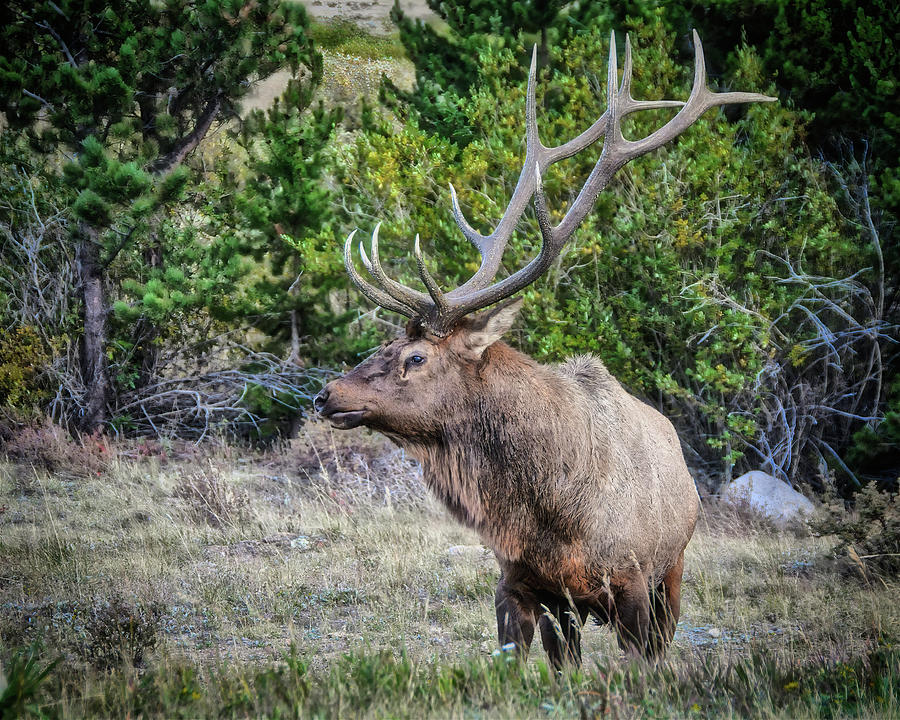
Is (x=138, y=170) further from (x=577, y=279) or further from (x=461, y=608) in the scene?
(x=461, y=608)

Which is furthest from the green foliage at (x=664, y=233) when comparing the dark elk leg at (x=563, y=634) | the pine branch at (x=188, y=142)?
the dark elk leg at (x=563, y=634)

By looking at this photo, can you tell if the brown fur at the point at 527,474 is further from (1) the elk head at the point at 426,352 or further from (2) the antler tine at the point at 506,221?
(2) the antler tine at the point at 506,221

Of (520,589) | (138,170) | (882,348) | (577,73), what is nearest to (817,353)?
(882,348)

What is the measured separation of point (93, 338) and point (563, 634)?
9.00m

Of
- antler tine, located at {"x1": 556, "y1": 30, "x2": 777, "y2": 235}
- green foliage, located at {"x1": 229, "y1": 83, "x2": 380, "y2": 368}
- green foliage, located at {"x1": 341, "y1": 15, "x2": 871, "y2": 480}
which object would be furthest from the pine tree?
antler tine, located at {"x1": 556, "y1": 30, "x2": 777, "y2": 235}

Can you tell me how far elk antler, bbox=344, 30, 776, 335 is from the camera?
413 cm

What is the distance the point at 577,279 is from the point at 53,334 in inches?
271

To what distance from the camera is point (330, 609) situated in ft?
18.3

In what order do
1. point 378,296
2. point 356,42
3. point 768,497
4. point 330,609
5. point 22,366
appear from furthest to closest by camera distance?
point 356,42 < point 22,366 < point 768,497 < point 330,609 < point 378,296

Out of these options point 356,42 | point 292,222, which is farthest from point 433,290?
point 356,42

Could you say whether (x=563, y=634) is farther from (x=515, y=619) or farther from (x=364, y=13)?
(x=364, y=13)

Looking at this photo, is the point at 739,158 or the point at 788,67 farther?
the point at 788,67

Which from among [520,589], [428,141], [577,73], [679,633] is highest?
[577,73]

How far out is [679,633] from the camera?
16.9 feet
